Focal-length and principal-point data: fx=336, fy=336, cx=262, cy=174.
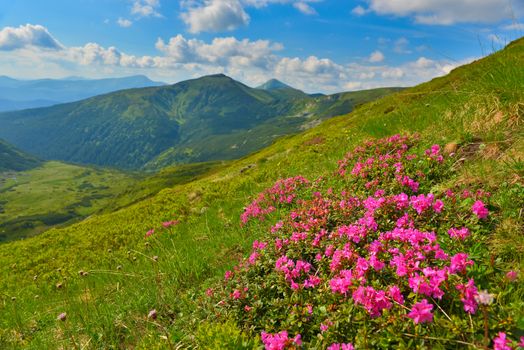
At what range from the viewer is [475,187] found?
5.21 meters

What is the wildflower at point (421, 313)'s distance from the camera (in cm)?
302

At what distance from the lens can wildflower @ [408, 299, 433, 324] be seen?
3.02 m

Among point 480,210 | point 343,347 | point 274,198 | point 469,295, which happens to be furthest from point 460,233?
point 274,198

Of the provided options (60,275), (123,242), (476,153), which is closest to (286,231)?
(476,153)

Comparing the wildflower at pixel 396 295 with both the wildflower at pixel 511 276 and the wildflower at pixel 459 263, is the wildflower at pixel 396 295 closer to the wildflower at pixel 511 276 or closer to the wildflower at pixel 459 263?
the wildflower at pixel 459 263

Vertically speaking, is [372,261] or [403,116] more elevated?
[403,116]

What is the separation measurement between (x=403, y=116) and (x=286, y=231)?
7.73 meters

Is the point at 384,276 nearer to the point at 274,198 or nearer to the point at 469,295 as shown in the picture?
the point at 469,295

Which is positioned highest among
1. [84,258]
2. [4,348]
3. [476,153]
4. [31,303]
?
[476,153]

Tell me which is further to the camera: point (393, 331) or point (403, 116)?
point (403, 116)

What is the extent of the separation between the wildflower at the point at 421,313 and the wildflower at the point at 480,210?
6.36 ft

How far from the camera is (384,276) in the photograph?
12.9 ft

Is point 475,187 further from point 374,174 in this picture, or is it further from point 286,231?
point 286,231

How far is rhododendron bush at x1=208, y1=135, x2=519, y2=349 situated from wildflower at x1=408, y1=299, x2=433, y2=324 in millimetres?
12
